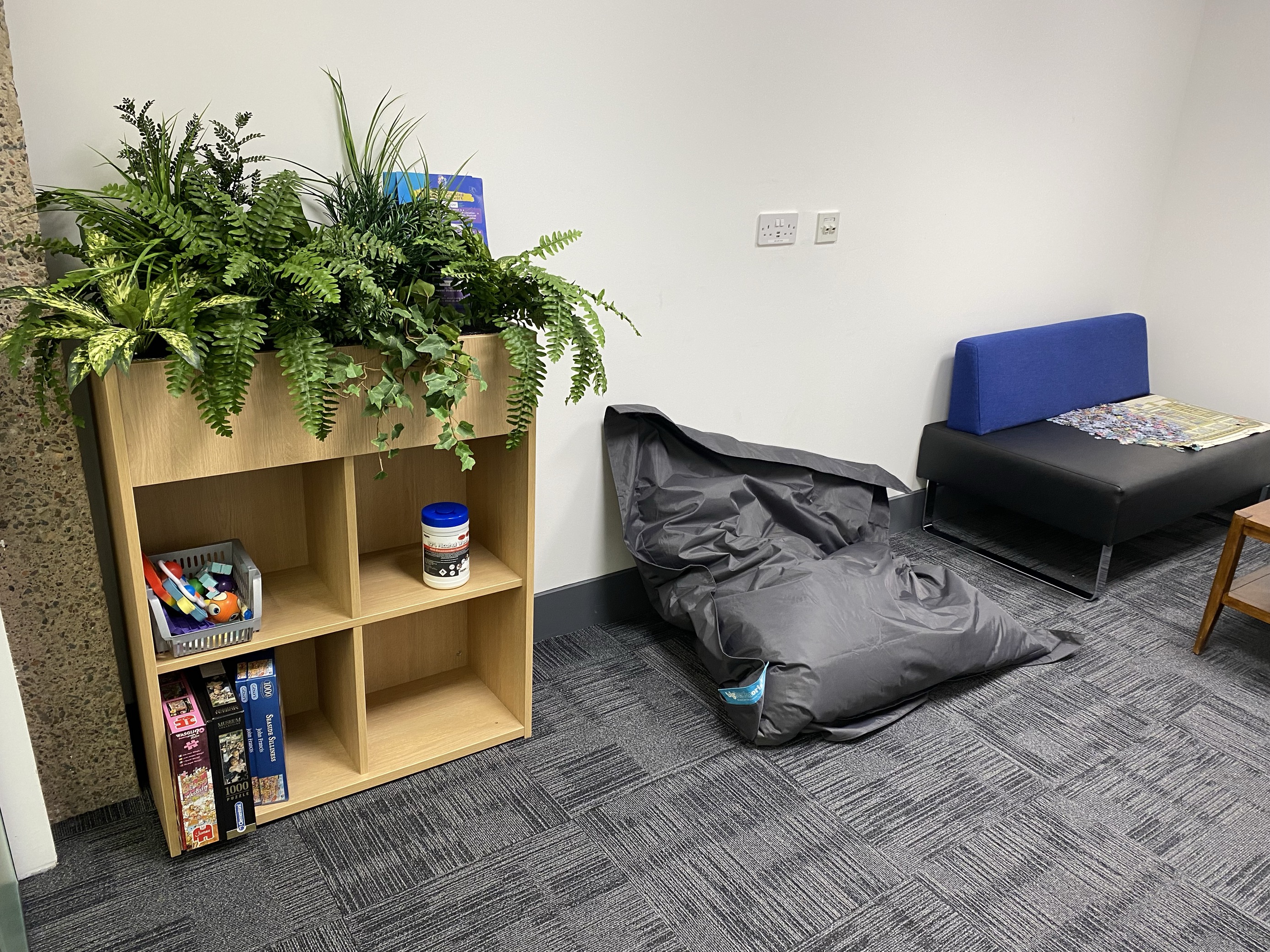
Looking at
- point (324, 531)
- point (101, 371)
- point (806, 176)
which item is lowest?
point (324, 531)

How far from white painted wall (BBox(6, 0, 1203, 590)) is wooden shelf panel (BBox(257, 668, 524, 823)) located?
0.42m

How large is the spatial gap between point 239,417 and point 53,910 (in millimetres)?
933

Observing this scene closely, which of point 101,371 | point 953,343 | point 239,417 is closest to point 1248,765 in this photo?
point 953,343

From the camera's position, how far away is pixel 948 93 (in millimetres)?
2844

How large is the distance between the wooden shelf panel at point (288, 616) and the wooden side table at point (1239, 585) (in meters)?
2.26

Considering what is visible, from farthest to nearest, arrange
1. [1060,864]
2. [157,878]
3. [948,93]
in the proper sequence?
[948,93], [1060,864], [157,878]

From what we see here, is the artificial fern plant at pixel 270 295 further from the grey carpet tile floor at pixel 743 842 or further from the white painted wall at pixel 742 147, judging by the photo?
the grey carpet tile floor at pixel 743 842

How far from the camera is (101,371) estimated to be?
1.29 meters

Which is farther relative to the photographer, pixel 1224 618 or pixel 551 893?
pixel 1224 618

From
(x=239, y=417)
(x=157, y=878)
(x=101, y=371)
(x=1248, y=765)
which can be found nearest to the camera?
(x=101, y=371)

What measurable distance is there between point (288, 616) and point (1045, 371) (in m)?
2.70

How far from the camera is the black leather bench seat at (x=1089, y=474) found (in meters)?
2.82

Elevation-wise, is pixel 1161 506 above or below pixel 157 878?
above

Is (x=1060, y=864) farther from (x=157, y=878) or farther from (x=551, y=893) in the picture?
(x=157, y=878)
